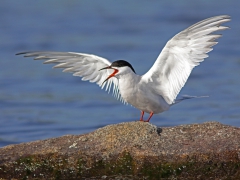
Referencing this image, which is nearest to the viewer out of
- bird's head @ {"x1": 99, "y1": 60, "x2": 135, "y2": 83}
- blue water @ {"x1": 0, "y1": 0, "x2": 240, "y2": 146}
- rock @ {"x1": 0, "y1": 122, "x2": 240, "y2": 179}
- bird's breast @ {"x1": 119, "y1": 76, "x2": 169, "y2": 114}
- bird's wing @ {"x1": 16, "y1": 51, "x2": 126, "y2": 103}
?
rock @ {"x1": 0, "y1": 122, "x2": 240, "y2": 179}

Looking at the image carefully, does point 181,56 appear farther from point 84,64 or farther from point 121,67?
point 84,64

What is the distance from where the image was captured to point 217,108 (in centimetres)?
1252

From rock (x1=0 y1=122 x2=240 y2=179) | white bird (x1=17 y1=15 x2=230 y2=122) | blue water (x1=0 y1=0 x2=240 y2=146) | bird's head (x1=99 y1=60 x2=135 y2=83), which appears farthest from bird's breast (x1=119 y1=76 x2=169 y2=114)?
blue water (x1=0 y1=0 x2=240 y2=146)

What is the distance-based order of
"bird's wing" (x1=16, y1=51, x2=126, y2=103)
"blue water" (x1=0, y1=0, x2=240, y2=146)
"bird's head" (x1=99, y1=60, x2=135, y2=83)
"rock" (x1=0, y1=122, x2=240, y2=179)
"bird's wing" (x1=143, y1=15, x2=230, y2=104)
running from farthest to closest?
1. "blue water" (x1=0, y1=0, x2=240, y2=146)
2. "bird's wing" (x1=16, y1=51, x2=126, y2=103)
3. "bird's head" (x1=99, y1=60, x2=135, y2=83)
4. "bird's wing" (x1=143, y1=15, x2=230, y2=104)
5. "rock" (x1=0, y1=122, x2=240, y2=179)

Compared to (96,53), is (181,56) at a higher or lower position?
higher

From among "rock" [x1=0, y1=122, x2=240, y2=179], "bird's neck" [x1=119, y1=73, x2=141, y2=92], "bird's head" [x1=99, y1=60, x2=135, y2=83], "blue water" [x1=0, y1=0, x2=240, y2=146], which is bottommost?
"blue water" [x1=0, y1=0, x2=240, y2=146]

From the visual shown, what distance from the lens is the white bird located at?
331 inches

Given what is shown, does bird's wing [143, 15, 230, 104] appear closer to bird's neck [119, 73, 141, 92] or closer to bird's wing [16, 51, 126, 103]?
bird's neck [119, 73, 141, 92]

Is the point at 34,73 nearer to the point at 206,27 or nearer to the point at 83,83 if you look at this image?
the point at 83,83

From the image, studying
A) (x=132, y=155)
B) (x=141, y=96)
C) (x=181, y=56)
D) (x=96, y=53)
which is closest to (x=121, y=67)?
(x=141, y=96)

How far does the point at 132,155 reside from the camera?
6.89 m

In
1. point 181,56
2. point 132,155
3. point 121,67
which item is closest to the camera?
point 132,155

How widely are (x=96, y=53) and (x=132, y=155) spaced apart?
906cm

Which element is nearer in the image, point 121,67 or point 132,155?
point 132,155
